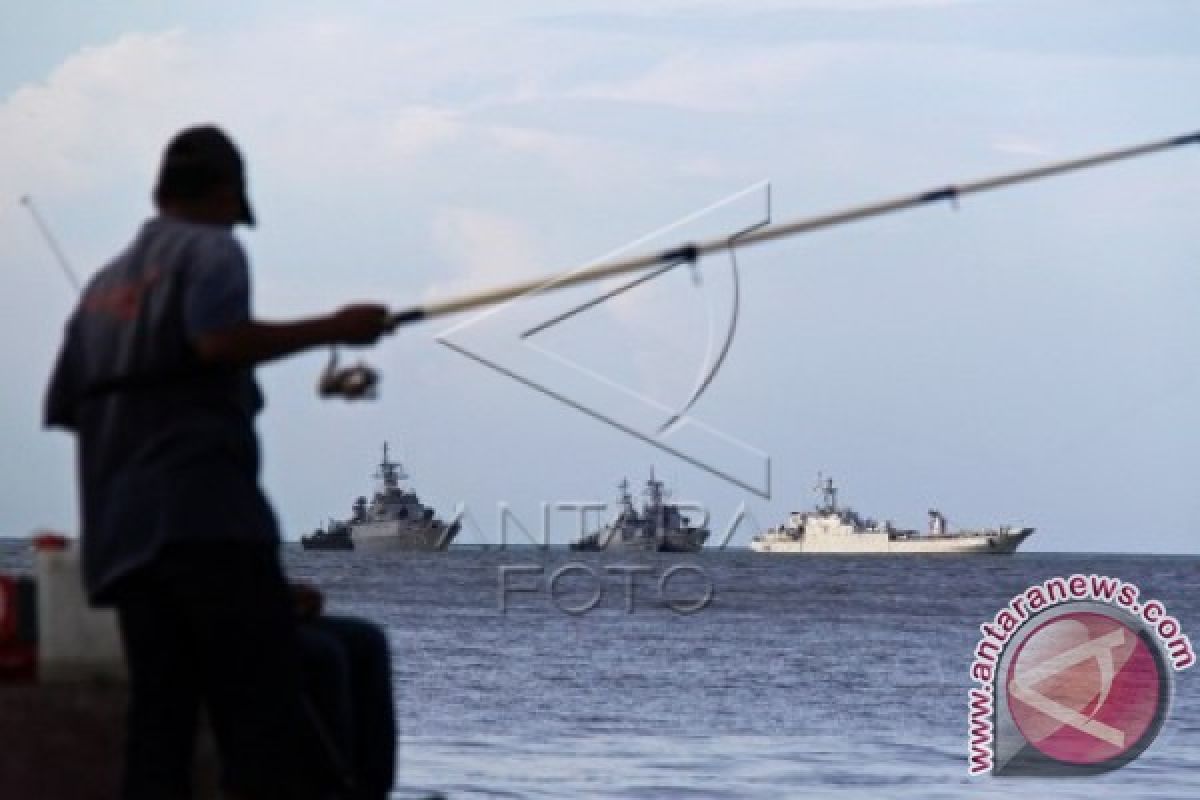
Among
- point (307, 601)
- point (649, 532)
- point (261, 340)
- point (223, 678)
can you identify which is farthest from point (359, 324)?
point (649, 532)

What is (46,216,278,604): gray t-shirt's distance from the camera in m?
4.54

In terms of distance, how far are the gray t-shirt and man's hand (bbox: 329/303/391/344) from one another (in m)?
0.16

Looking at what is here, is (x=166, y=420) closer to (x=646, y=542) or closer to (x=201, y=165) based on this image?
(x=201, y=165)

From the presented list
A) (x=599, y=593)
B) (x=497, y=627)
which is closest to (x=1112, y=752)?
(x=497, y=627)

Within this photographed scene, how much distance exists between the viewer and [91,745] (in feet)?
18.3

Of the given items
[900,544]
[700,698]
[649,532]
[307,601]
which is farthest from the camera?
[900,544]

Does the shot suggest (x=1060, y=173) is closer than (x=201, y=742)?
No

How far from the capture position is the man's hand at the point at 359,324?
4613mm

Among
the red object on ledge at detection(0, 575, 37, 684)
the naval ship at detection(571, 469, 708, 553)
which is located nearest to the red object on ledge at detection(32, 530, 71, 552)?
the red object on ledge at detection(0, 575, 37, 684)

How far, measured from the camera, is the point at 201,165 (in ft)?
15.7

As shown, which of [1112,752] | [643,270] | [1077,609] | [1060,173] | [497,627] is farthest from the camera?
[497,627]

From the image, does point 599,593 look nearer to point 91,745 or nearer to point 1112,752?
point 1112,752

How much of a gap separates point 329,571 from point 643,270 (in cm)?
8279

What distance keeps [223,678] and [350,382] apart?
0.59 meters
